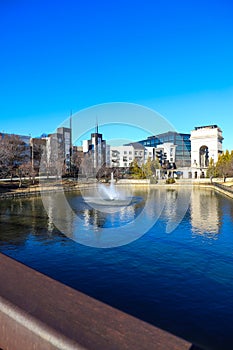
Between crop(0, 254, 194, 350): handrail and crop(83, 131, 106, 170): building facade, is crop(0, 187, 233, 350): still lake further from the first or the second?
crop(83, 131, 106, 170): building facade

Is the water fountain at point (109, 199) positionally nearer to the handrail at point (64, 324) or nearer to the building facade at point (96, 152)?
the handrail at point (64, 324)

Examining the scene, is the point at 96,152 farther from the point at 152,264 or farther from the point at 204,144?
the point at 152,264

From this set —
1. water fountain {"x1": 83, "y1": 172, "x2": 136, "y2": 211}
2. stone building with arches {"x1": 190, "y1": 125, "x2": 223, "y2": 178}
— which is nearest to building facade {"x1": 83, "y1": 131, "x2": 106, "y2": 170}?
stone building with arches {"x1": 190, "y1": 125, "x2": 223, "y2": 178}

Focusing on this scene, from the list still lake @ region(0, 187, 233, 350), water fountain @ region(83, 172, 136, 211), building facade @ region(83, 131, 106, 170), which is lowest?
still lake @ region(0, 187, 233, 350)

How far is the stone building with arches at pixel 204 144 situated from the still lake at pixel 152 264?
60471mm

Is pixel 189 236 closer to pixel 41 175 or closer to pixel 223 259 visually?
pixel 223 259

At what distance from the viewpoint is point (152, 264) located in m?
8.38

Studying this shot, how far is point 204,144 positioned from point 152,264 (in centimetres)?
7207

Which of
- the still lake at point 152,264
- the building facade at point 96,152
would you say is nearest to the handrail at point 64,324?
the still lake at point 152,264

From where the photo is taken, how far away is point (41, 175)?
150 ft

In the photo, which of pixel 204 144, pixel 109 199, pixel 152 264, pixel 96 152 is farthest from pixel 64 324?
pixel 204 144

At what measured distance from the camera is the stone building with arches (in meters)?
73.9

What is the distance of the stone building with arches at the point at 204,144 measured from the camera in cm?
7388

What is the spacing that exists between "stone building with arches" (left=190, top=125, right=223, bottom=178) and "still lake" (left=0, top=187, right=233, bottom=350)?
60471mm
